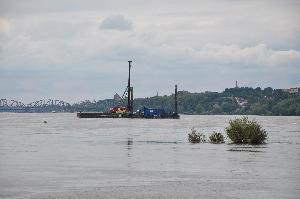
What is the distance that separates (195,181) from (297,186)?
4.84 metres

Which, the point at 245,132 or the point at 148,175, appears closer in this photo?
the point at 148,175

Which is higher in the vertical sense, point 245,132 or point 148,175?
point 245,132

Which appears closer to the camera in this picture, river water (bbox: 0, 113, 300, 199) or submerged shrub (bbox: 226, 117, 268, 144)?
river water (bbox: 0, 113, 300, 199)

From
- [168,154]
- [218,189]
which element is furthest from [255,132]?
[218,189]

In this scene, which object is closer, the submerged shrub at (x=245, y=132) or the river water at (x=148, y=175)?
the river water at (x=148, y=175)

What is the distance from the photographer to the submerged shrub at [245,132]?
6353 centimetres

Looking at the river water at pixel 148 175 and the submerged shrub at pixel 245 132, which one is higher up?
the submerged shrub at pixel 245 132

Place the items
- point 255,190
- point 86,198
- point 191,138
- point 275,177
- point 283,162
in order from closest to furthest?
point 86,198 → point 255,190 → point 275,177 → point 283,162 → point 191,138

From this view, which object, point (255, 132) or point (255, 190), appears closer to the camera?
point (255, 190)

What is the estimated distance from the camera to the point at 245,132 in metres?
64.3

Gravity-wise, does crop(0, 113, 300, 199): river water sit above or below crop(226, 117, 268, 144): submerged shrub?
below

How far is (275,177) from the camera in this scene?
3212cm

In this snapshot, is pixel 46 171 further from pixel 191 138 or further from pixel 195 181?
pixel 191 138

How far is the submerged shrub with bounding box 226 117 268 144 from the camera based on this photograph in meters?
63.5
